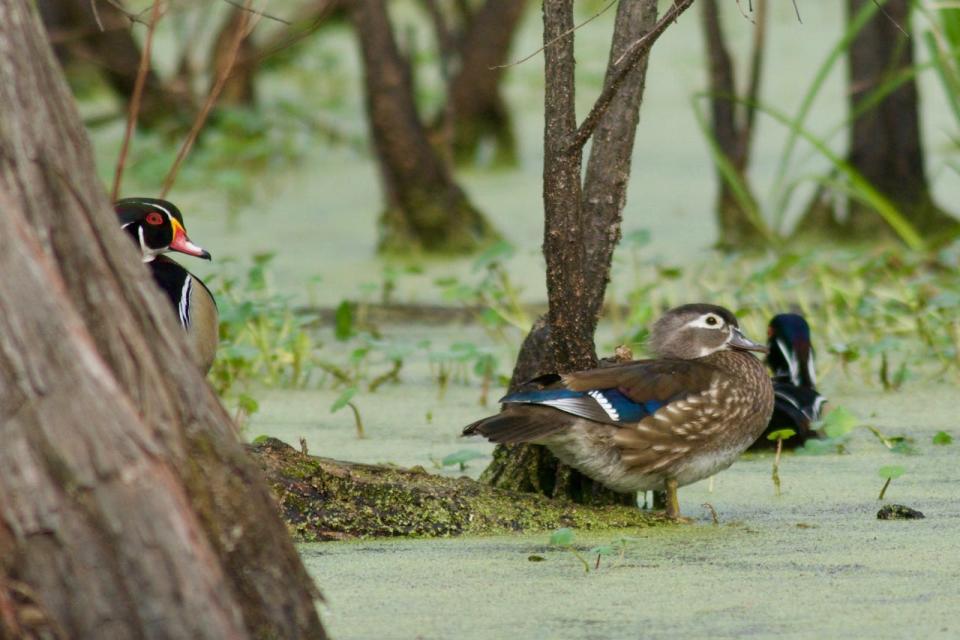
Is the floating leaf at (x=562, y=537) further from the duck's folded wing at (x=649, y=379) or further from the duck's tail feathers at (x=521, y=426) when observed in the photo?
the duck's folded wing at (x=649, y=379)

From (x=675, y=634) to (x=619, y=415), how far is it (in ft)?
3.00

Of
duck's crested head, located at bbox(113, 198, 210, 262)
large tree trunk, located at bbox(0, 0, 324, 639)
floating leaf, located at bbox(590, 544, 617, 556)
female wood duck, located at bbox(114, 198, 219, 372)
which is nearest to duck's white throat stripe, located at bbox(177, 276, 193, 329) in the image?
female wood duck, located at bbox(114, 198, 219, 372)

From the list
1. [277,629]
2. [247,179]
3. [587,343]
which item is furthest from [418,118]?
[277,629]

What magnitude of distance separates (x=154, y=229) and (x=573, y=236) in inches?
68.3

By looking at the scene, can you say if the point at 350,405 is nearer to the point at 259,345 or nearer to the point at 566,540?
the point at 259,345

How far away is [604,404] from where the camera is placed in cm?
344

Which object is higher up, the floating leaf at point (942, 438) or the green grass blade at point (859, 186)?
the green grass blade at point (859, 186)

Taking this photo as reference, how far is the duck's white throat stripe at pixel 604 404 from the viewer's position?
342cm

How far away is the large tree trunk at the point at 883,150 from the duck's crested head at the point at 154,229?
13.4 ft

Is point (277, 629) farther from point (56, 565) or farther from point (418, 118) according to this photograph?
point (418, 118)

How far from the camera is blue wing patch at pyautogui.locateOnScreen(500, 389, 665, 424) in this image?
11.1ft

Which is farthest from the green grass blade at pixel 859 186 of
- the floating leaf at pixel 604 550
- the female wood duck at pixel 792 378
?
the floating leaf at pixel 604 550

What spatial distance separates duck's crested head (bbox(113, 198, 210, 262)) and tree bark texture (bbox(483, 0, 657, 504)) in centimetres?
134

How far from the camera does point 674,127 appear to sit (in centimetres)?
1190
